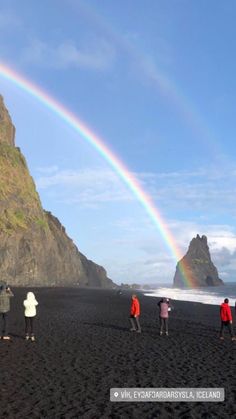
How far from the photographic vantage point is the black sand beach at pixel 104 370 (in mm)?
10953

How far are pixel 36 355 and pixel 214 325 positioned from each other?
17536 mm

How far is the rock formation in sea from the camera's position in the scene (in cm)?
9881

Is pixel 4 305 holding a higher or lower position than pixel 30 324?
higher

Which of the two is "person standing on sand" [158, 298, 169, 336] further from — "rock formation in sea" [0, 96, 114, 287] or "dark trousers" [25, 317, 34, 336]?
"rock formation in sea" [0, 96, 114, 287]

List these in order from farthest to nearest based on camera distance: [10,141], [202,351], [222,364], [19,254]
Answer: [10,141]
[19,254]
[202,351]
[222,364]

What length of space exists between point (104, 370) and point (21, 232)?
9056 centimetres

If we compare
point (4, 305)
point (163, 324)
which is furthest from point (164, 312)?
point (4, 305)

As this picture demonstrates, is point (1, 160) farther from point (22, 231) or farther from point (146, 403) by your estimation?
point (146, 403)

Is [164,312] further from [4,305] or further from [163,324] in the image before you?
[4,305]

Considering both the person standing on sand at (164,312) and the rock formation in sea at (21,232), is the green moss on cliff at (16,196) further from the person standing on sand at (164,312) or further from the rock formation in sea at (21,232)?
the person standing on sand at (164,312)

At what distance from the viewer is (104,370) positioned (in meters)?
15.6

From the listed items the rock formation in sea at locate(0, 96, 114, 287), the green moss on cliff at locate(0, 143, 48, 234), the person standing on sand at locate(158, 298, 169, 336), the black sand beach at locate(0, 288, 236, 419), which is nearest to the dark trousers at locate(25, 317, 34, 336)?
the black sand beach at locate(0, 288, 236, 419)

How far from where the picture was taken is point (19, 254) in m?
103

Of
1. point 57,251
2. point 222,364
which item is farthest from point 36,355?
point 57,251
